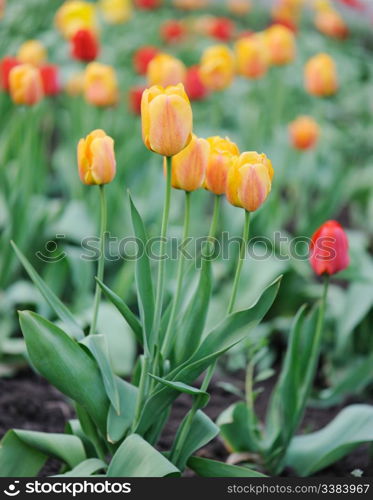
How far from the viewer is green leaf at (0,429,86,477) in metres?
1.59

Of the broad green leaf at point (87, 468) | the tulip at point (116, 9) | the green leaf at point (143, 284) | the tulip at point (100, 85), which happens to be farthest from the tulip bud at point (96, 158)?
the tulip at point (116, 9)

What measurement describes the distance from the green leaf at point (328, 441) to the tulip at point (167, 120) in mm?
830

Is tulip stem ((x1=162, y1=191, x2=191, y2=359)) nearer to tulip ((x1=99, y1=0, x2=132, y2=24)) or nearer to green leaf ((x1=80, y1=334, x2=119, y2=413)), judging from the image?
green leaf ((x1=80, y1=334, x2=119, y2=413))

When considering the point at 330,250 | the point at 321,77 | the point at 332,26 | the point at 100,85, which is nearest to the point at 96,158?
the point at 330,250

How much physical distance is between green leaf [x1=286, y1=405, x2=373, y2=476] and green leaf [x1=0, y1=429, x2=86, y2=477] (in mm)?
526

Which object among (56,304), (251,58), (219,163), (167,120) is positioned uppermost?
(167,120)

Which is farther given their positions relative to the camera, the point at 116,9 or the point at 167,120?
the point at 116,9

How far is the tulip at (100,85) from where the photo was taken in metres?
2.65

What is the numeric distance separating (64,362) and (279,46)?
228cm

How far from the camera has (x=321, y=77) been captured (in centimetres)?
324

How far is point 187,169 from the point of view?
1442 millimetres

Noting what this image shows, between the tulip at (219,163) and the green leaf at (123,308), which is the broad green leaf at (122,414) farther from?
the tulip at (219,163)

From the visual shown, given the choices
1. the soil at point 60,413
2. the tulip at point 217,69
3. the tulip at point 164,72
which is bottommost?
the soil at point 60,413

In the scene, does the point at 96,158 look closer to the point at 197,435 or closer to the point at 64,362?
the point at 64,362
